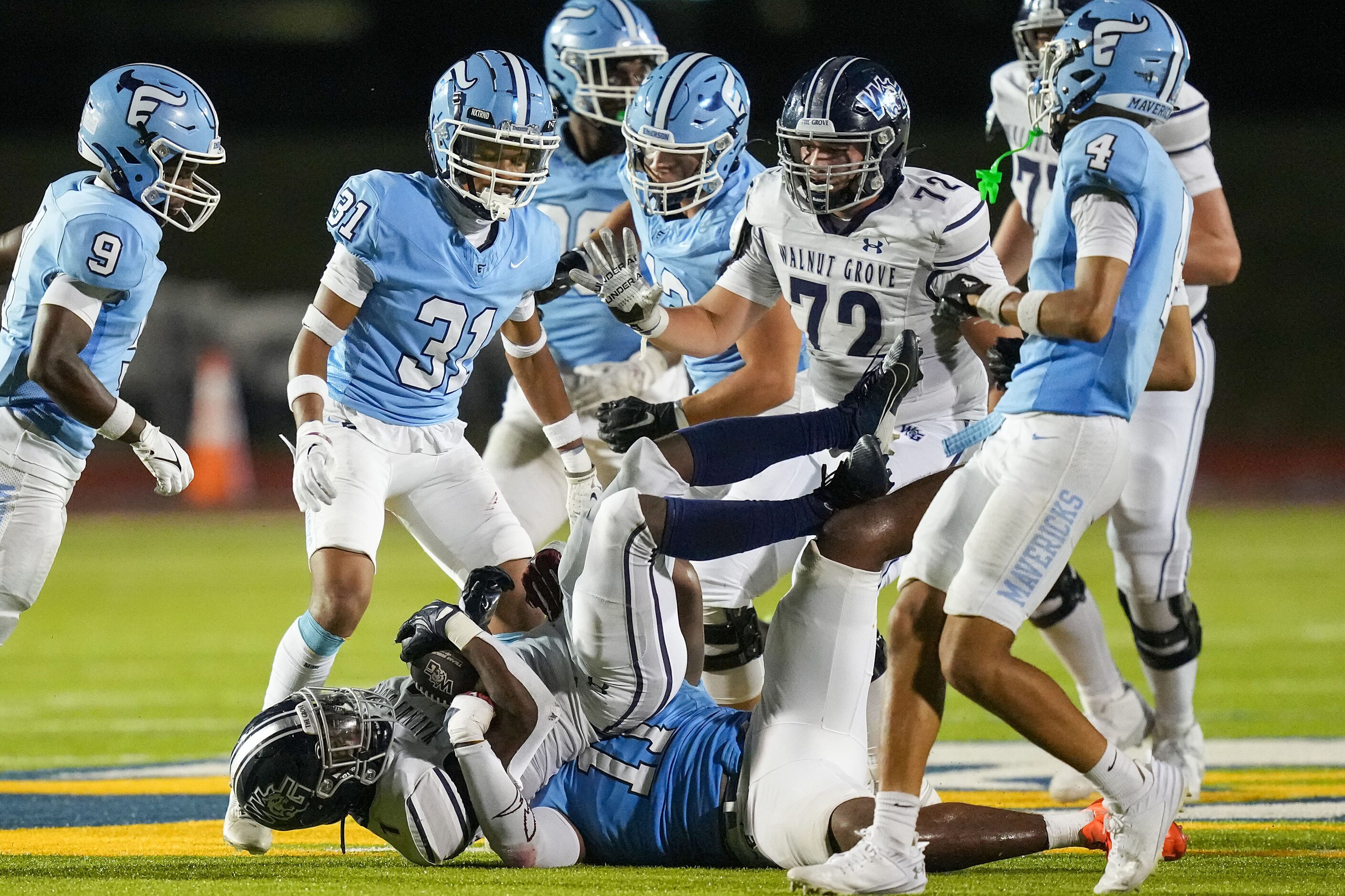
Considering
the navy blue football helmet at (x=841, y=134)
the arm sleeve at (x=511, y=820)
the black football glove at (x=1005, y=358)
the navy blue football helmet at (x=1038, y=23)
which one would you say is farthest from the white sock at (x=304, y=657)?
the navy blue football helmet at (x=1038, y=23)

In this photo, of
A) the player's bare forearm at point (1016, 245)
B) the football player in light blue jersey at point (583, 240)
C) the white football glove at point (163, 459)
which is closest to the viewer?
the white football glove at point (163, 459)

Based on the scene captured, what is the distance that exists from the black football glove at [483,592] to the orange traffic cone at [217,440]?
453 inches

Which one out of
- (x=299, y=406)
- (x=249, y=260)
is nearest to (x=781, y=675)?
(x=299, y=406)

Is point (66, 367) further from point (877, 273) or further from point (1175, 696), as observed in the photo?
point (1175, 696)

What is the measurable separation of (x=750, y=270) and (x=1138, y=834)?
1808mm

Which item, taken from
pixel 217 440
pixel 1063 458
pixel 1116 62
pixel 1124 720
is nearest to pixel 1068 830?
pixel 1063 458

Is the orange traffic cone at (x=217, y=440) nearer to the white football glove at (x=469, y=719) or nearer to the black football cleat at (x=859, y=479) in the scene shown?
the white football glove at (x=469, y=719)

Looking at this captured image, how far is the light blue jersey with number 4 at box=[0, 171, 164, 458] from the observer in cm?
378

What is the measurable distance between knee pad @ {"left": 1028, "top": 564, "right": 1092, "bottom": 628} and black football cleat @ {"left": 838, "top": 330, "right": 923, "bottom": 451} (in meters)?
1.04

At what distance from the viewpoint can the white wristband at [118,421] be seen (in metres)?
3.79

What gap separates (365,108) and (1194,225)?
1373 cm

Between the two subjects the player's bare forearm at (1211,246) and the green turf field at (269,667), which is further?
the player's bare forearm at (1211,246)

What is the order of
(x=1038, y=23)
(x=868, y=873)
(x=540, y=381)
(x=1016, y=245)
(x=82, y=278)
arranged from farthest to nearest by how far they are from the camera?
(x=1016, y=245), (x=1038, y=23), (x=540, y=381), (x=82, y=278), (x=868, y=873)

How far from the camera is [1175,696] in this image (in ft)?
15.3
